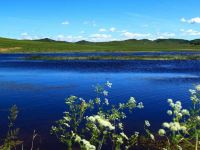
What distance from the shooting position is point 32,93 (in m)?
37.7

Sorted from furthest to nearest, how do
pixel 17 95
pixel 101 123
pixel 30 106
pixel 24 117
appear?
pixel 17 95
pixel 30 106
pixel 24 117
pixel 101 123

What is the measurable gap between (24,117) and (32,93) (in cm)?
1197

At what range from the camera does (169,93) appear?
3766 cm

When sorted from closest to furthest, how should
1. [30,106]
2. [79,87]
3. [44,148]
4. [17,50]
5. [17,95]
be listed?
[44,148] < [30,106] < [17,95] < [79,87] < [17,50]

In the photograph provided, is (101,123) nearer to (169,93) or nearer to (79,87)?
(169,93)

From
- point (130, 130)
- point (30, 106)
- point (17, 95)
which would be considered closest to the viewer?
point (130, 130)

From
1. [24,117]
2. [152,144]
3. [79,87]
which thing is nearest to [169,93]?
[79,87]

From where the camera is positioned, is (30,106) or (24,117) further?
(30,106)

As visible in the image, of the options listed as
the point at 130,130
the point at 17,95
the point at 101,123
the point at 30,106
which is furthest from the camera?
the point at 17,95

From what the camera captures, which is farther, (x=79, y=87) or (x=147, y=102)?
(x=79, y=87)

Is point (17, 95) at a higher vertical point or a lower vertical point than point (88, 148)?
lower

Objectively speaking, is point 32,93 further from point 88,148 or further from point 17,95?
point 88,148

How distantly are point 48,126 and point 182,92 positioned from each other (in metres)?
17.9

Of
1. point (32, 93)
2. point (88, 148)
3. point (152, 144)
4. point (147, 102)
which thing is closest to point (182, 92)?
point (147, 102)
